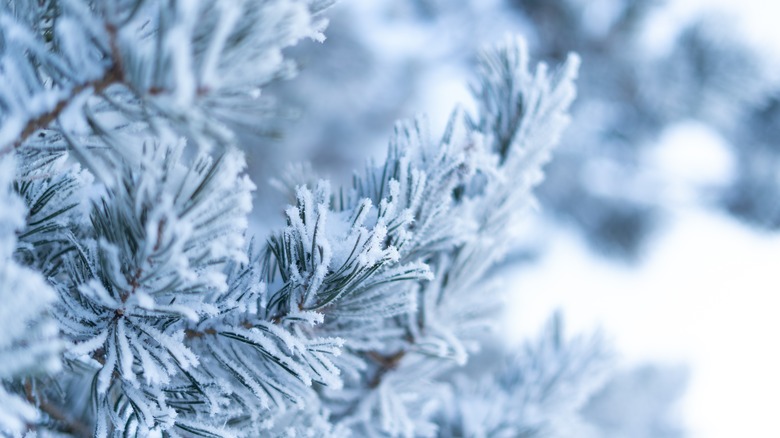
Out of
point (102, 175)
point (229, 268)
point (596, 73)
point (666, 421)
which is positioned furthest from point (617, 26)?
point (666, 421)

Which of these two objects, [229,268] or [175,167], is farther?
[229,268]

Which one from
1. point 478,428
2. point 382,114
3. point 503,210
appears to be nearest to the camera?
point 503,210

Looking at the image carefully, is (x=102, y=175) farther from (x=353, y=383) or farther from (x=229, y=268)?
(x=353, y=383)

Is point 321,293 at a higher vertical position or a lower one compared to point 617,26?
lower

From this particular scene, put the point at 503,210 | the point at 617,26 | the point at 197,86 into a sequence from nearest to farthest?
1. the point at 197,86
2. the point at 503,210
3. the point at 617,26

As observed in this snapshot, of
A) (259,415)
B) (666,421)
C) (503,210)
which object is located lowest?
(259,415)
